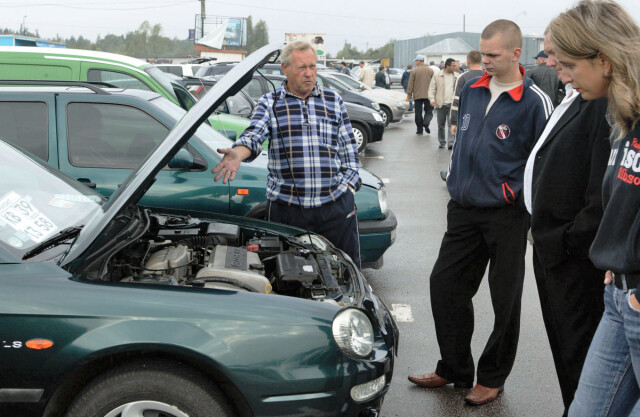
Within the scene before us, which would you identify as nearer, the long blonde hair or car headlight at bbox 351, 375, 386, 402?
the long blonde hair

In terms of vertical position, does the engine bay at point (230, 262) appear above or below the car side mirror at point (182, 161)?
below

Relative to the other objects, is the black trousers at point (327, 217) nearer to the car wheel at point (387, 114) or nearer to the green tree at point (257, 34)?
the car wheel at point (387, 114)

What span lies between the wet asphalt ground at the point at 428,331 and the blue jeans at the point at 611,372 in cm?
144

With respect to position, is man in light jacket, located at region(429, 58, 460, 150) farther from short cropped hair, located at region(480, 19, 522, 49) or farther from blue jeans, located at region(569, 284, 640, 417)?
blue jeans, located at region(569, 284, 640, 417)

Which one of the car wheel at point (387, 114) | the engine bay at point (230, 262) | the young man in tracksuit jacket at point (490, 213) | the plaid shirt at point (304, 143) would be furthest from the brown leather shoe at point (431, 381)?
the car wheel at point (387, 114)

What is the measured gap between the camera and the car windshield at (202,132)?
5426mm

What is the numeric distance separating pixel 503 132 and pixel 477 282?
84 centimetres

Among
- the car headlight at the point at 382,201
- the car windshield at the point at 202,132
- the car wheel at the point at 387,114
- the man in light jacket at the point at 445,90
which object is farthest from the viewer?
the car wheel at the point at 387,114

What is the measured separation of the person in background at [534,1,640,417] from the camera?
214 centimetres

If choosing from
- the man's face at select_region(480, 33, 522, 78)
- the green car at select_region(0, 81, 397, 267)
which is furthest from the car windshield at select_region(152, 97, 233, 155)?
the man's face at select_region(480, 33, 522, 78)

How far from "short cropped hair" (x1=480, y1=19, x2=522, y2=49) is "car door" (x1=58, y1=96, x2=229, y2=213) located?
7.92 feet

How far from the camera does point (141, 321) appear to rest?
8.48 ft

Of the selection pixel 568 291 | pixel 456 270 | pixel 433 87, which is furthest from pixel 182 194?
pixel 433 87

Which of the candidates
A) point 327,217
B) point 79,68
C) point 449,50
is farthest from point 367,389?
point 449,50
